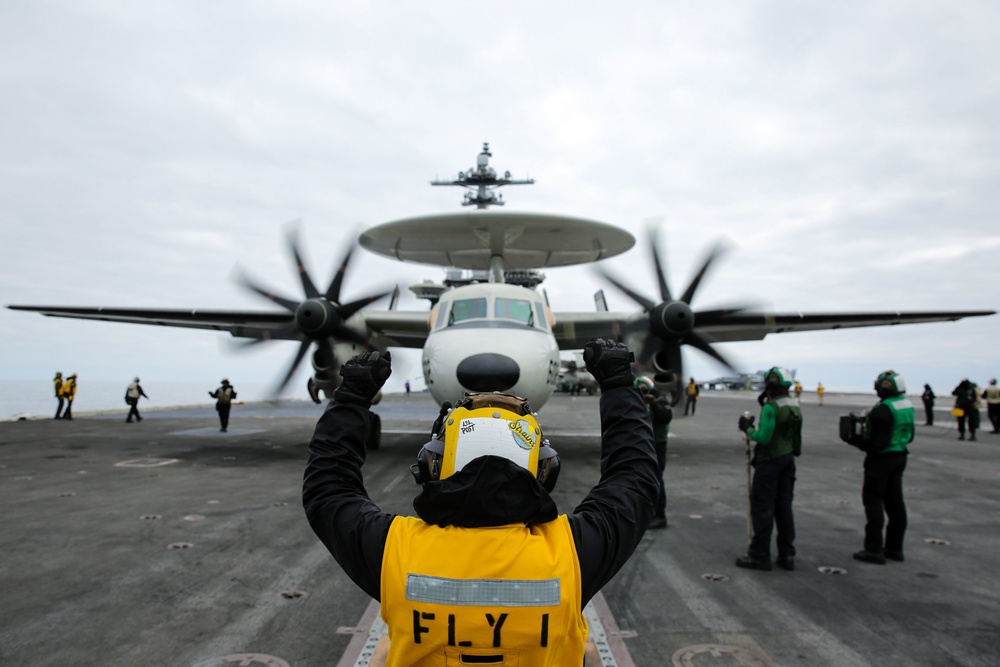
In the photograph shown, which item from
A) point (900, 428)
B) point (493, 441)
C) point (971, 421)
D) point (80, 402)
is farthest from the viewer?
point (80, 402)

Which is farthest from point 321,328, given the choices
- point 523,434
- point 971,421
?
point 971,421

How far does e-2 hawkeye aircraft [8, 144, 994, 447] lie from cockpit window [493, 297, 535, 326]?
0.02m

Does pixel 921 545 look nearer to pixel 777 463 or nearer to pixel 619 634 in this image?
pixel 777 463

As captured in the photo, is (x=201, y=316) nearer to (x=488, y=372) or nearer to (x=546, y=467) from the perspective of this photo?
(x=488, y=372)

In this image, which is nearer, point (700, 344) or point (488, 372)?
point (488, 372)

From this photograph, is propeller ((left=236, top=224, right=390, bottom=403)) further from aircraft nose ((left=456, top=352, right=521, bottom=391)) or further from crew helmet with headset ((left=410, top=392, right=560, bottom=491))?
crew helmet with headset ((left=410, top=392, right=560, bottom=491))

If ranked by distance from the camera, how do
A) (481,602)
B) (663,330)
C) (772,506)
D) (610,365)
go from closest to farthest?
1. (481,602)
2. (610,365)
3. (772,506)
4. (663,330)

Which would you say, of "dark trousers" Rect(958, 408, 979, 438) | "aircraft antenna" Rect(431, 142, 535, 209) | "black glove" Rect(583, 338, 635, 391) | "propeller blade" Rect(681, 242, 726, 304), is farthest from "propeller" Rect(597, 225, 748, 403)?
"aircraft antenna" Rect(431, 142, 535, 209)

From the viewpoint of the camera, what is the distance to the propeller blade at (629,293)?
13672 mm

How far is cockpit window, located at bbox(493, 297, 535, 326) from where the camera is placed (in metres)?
10.0

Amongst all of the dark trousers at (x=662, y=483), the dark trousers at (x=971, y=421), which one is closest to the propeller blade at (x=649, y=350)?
the dark trousers at (x=662, y=483)

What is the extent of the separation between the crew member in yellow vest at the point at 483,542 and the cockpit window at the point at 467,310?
26.3 feet

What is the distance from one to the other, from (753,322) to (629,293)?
12.4ft

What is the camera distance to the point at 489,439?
68.6 inches
